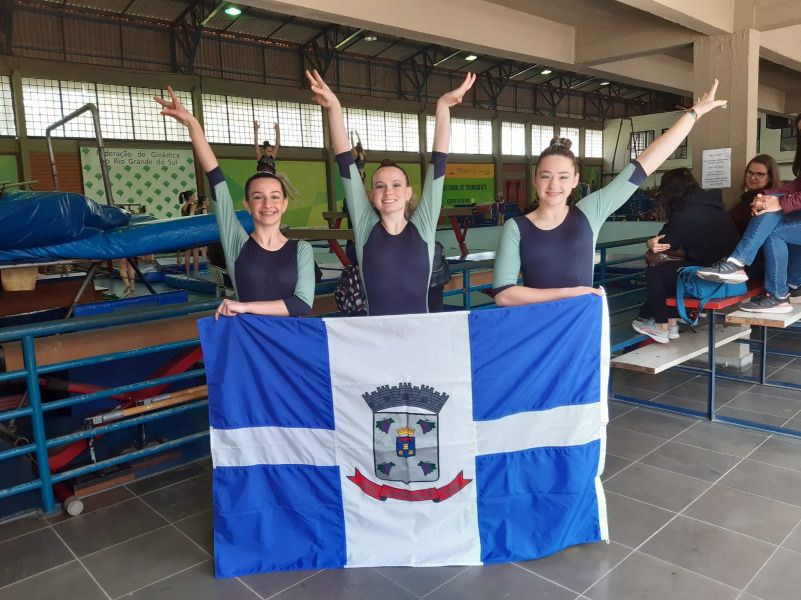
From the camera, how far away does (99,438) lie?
3.60 meters

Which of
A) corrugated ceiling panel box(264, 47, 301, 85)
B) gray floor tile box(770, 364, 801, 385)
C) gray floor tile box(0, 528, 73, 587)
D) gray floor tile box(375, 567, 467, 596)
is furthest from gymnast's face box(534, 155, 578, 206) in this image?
corrugated ceiling panel box(264, 47, 301, 85)

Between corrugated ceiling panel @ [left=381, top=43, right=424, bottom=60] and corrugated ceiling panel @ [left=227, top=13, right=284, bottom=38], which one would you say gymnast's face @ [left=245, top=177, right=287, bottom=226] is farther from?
corrugated ceiling panel @ [left=381, top=43, right=424, bottom=60]

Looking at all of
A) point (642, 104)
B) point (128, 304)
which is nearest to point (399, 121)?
point (642, 104)

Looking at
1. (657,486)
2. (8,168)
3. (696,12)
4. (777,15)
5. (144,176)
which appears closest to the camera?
(657,486)

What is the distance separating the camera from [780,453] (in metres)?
3.57

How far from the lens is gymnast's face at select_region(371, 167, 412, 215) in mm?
2420

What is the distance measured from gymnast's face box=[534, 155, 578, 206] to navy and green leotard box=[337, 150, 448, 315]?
1.34ft

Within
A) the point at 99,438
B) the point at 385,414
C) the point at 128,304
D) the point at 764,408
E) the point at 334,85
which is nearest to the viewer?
the point at 385,414

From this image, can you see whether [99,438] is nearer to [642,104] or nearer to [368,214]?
[368,214]

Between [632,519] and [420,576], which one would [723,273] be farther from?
[420,576]

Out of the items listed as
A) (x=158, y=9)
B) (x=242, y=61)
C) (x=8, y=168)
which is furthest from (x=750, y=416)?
(x=242, y=61)

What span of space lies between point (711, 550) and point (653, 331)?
205 centimetres

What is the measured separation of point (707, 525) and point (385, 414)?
160 cm

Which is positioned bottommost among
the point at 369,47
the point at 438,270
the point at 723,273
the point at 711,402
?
the point at 711,402
